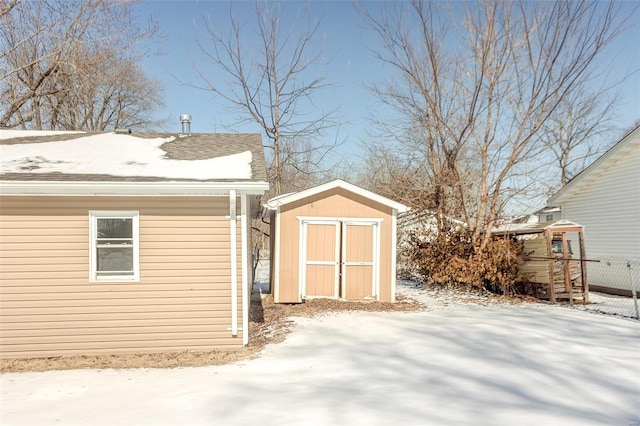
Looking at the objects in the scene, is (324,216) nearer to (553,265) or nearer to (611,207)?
(553,265)

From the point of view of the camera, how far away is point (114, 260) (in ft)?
20.5

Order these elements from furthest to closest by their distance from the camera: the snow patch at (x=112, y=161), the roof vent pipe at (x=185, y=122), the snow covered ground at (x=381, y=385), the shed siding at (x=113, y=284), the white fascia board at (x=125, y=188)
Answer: the roof vent pipe at (x=185, y=122), the snow patch at (x=112, y=161), the shed siding at (x=113, y=284), the white fascia board at (x=125, y=188), the snow covered ground at (x=381, y=385)

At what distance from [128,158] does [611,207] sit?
46.2 feet

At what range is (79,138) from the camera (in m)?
8.37

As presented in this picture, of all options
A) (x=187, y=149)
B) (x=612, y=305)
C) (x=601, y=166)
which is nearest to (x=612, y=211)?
(x=601, y=166)

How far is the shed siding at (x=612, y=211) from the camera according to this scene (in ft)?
39.0

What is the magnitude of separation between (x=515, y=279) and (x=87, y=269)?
10.9m

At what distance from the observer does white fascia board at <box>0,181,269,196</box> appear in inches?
227

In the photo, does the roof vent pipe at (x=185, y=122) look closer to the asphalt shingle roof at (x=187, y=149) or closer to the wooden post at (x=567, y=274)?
the asphalt shingle roof at (x=187, y=149)

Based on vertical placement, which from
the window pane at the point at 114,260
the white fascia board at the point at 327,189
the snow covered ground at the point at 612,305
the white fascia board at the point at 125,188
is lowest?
the snow covered ground at the point at 612,305

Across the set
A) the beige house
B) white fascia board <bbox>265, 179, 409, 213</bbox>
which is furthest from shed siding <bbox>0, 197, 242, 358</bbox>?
white fascia board <bbox>265, 179, 409, 213</bbox>

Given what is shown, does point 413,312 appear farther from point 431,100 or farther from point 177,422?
point 431,100

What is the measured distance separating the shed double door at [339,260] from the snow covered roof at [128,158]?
2793mm

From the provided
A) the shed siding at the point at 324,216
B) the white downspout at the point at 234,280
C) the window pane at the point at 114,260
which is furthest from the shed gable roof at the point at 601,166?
the window pane at the point at 114,260
